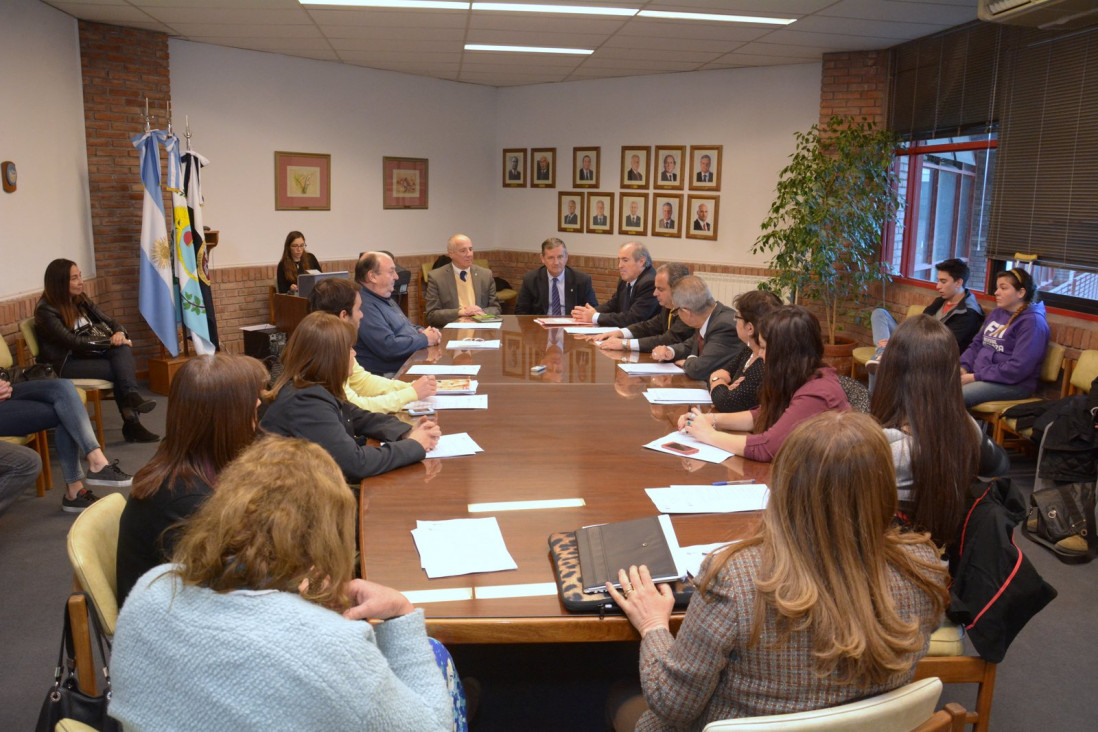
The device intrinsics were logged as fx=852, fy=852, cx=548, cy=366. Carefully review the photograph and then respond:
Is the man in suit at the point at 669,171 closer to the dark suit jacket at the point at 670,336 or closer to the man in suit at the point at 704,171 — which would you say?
the man in suit at the point at 704,171

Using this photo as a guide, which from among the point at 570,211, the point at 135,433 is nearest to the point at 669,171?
the point at 570,211

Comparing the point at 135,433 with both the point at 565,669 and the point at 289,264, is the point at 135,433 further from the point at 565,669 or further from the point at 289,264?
the point at 565,669

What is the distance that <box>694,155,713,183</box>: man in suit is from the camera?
9.08 meters

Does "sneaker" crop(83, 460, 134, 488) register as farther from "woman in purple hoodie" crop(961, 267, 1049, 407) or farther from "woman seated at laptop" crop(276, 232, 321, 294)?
"woman in purple hoodie" crop(961, 267, 1049, 407)

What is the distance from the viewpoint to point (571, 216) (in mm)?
10352

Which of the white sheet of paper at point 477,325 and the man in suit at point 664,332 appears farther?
the white sheet of paper at point 477,325

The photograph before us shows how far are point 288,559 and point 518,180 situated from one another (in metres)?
9.78

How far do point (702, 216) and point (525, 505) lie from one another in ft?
23.8

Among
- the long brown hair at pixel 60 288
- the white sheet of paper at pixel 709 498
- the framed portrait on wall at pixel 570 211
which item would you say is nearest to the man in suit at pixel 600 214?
the framed portrait on wall at pixel 570 211

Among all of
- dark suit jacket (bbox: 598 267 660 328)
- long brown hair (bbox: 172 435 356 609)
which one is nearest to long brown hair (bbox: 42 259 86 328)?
dark suit jacket (bbox: 598 267 660 328)

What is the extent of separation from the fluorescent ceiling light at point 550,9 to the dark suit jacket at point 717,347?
2.91 meters

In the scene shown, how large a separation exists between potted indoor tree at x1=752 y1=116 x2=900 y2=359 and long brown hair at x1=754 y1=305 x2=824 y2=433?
4755mm

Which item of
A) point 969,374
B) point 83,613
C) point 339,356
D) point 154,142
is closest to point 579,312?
point 969,374

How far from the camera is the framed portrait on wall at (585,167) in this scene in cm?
1005
